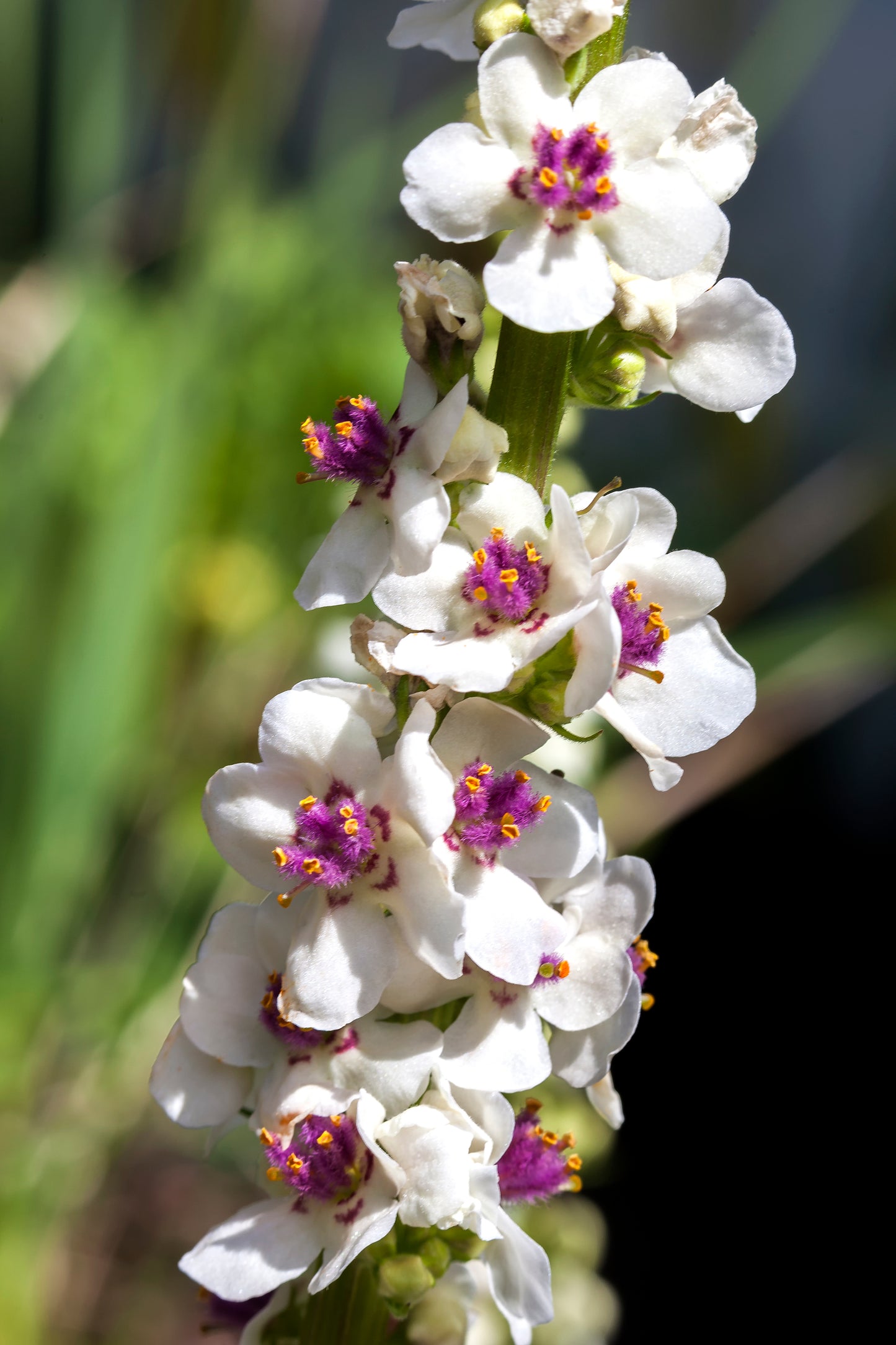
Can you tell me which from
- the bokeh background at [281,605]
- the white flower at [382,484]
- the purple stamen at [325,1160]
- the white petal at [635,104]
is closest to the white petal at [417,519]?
the white flower at [382,484]

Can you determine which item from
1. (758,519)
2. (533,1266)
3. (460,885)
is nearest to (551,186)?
(460,885)

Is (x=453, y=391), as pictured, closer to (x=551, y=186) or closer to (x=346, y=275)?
(x=551, y=186)

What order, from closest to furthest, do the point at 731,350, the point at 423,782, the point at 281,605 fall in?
the point at 423,782 < the point at 731,350 < the point at 281,605

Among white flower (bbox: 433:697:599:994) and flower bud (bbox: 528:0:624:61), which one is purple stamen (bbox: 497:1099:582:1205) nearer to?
white flower (bbox: 433:697:599:994)

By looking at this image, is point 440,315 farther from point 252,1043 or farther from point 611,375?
point 252,1043

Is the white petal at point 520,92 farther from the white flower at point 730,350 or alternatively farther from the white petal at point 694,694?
the white petal at point 694,694

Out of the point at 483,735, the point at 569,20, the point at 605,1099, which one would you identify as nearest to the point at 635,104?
the point at 569,20
